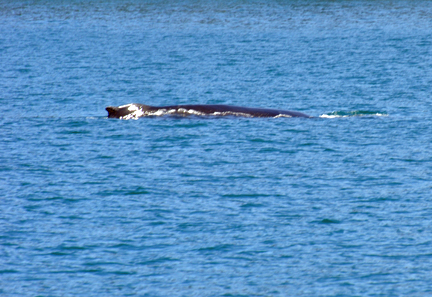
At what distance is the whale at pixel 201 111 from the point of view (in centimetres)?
3238

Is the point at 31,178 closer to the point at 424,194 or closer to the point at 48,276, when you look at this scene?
the point at 48,276

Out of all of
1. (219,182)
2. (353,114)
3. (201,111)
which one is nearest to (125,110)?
(201,111)

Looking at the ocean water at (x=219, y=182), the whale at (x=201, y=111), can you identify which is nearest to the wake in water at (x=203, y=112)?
the whale at (x=201, y=111)

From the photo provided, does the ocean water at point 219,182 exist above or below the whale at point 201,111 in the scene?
below

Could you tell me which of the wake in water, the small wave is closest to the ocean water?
the small wave

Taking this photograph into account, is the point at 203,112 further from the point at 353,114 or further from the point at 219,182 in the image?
the point at 219,182

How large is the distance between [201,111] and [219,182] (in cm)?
936

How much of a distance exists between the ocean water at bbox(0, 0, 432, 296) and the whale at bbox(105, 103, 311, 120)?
517 millimetres

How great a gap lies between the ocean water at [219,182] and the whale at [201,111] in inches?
20.3

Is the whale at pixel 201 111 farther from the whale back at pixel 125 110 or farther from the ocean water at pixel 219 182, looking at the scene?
the ocean water at pixel 219 182

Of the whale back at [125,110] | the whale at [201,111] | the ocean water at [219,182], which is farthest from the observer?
the whale back at [125,110]

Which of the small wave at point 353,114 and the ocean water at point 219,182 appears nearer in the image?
A: the ocean water at point 219,182

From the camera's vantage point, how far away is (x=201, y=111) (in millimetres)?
32531

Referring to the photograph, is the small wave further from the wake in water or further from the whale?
the whale
